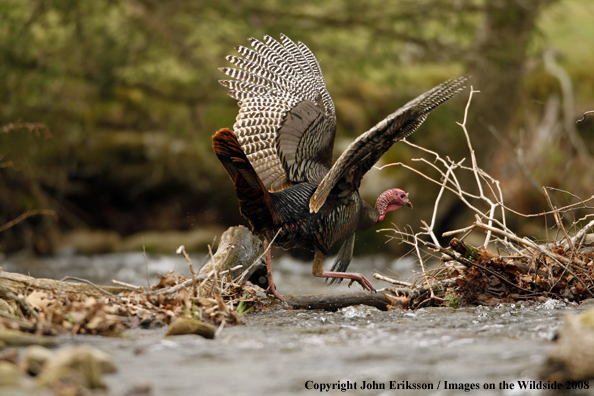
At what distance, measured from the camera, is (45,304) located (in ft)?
11.3

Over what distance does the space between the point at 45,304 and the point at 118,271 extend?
20.5 feet

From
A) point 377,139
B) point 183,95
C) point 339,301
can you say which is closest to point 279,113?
point 377,139

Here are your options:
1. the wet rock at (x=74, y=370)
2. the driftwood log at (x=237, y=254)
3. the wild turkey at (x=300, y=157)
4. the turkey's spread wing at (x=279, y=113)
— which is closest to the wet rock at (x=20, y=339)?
the wet rock at (x=74, y=370)

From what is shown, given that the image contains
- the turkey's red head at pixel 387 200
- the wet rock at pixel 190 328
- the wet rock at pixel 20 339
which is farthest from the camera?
the turkey's red head at pixel 387 200

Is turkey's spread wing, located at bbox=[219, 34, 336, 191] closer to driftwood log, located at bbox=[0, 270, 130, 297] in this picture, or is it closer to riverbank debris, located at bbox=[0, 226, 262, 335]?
riverbank debris, located at bbox=[0, 226, 262, 335]

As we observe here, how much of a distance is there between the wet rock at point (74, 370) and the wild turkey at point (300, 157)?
2.04 meters

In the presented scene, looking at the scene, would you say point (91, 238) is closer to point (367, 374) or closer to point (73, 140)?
point (73, 140)

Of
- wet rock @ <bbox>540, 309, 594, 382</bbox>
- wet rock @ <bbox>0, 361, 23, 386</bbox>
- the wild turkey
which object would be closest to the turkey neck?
the wild turkey

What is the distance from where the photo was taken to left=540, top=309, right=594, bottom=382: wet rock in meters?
2.13

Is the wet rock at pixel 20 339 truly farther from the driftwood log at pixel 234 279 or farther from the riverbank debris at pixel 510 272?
the riverbank debris at pixel 510 272

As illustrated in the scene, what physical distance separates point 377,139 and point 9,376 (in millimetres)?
2870

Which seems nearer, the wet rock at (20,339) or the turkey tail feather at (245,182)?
the wet rock at (20,339)

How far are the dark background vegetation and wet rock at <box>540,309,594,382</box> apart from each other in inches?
278

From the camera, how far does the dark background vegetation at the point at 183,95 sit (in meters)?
9.59
